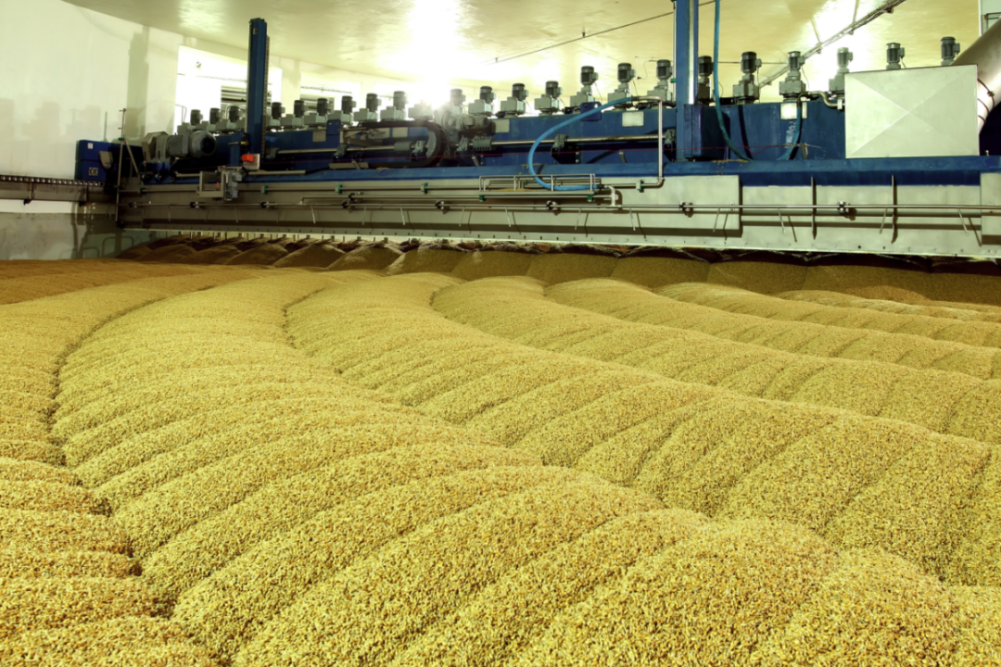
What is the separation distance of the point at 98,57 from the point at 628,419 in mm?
6816

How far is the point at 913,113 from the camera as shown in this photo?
344cm

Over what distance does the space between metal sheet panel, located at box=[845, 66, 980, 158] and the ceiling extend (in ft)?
8.88

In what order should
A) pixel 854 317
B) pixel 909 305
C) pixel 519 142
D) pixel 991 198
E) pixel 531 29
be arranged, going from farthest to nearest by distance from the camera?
pixel 531 29 → pixel 519 142 → pixel 991 198 → pixel 909 305 → pixel 854 317

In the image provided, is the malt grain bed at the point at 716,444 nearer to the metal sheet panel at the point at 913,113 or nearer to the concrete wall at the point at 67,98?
the metal sheet panel at the point at 913,113

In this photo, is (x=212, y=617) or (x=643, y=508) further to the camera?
(x=643, y=508)

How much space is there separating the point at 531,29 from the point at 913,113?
13.1 feet

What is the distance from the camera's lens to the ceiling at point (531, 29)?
19.6 feet

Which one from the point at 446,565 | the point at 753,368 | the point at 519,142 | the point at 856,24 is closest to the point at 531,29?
the point at 519,142

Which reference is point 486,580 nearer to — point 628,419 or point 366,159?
point 628,419

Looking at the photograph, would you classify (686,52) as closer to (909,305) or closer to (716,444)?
(909,305)

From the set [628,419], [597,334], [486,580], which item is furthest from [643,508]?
[597,334]

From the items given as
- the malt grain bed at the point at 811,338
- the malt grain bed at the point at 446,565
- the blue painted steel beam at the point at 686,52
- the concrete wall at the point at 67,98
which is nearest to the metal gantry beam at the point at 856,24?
the blue painted steel beam at the point at 686,52

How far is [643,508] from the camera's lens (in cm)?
97

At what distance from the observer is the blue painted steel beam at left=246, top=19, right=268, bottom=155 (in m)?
5.66
